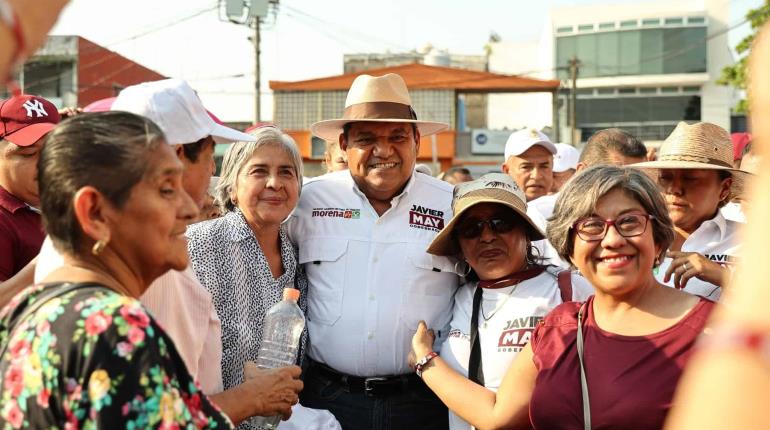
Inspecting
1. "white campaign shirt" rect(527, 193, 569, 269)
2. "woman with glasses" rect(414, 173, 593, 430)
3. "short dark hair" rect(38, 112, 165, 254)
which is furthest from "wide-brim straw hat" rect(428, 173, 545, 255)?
"short dark hair" rect(38, 112, 165, 254)

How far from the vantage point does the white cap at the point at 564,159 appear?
8258 mm

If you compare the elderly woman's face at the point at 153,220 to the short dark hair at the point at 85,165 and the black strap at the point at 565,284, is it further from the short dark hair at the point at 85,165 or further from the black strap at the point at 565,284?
the black strap at the point at 565,284

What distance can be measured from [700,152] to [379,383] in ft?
5.99

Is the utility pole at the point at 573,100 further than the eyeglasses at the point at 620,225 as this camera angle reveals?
Yes

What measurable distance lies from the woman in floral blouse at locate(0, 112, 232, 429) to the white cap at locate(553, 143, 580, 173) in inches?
251

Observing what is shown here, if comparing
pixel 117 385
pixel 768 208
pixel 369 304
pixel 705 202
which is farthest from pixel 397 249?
pixel 768 208

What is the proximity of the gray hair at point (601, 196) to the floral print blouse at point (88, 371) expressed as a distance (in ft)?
6.43

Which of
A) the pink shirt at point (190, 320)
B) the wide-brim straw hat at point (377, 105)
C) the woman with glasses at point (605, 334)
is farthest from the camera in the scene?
the wide-brim straw hat at point (377, 105)

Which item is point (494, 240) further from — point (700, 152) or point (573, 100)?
point (573, 100)

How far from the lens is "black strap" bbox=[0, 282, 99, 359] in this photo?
6.16 ft

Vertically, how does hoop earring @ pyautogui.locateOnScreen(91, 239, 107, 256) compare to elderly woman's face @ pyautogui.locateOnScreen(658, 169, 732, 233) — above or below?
below

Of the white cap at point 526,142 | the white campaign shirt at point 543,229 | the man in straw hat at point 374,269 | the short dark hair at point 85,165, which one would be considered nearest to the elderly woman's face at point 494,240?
the white campaign shirt at point 543,229

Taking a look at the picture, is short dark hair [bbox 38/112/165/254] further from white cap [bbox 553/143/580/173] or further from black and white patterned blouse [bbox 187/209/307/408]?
white cap [bbox 553/143/580/173]

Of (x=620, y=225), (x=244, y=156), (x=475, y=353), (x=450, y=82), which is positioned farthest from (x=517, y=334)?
(x=450, y=82)
